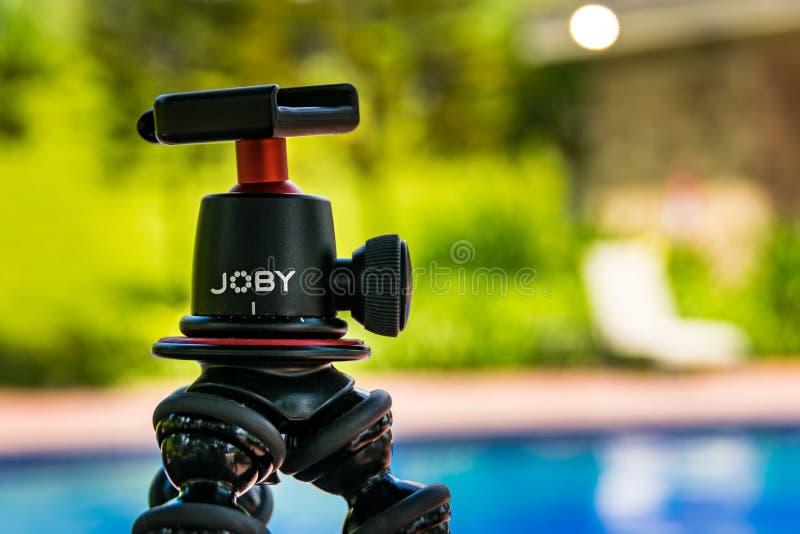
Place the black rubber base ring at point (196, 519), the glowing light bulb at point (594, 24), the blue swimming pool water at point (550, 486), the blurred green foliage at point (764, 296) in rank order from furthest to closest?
1. the blurred green foliage at point (764, 296)
2. the glowing light bulb at point (594, 24)
3. the blue swimming pool water at point (550, 486)
4. the black rubber base ring at point (196, 519)

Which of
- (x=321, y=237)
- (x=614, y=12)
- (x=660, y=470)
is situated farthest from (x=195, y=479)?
(x=614, y=12)

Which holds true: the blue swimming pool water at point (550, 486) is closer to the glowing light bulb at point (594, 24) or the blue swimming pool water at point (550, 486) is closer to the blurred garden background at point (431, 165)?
the blurred garden background at point (431, 165)

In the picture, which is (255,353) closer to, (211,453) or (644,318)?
(211,453)

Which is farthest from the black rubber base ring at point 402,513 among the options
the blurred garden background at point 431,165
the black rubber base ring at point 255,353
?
the blurred garden background at point 431,165

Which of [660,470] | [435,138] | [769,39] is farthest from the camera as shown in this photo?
[435,138]

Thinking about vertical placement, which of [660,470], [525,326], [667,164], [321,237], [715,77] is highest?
[715,77]

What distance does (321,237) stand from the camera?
2.28ft

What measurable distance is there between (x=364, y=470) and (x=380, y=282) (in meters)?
0.14

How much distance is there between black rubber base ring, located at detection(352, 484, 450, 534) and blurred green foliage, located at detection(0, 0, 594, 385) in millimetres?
6993

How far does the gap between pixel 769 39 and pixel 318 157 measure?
4.72 meters

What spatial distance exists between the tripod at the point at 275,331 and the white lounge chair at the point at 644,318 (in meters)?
7.64

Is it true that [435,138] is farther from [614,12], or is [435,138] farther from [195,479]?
[195,479]

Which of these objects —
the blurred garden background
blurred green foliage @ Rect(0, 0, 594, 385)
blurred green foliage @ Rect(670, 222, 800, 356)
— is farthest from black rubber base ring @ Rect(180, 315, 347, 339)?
blurred green foliage @ Rect(670, 222, 800, 356)

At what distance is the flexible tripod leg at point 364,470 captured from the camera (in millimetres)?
671
